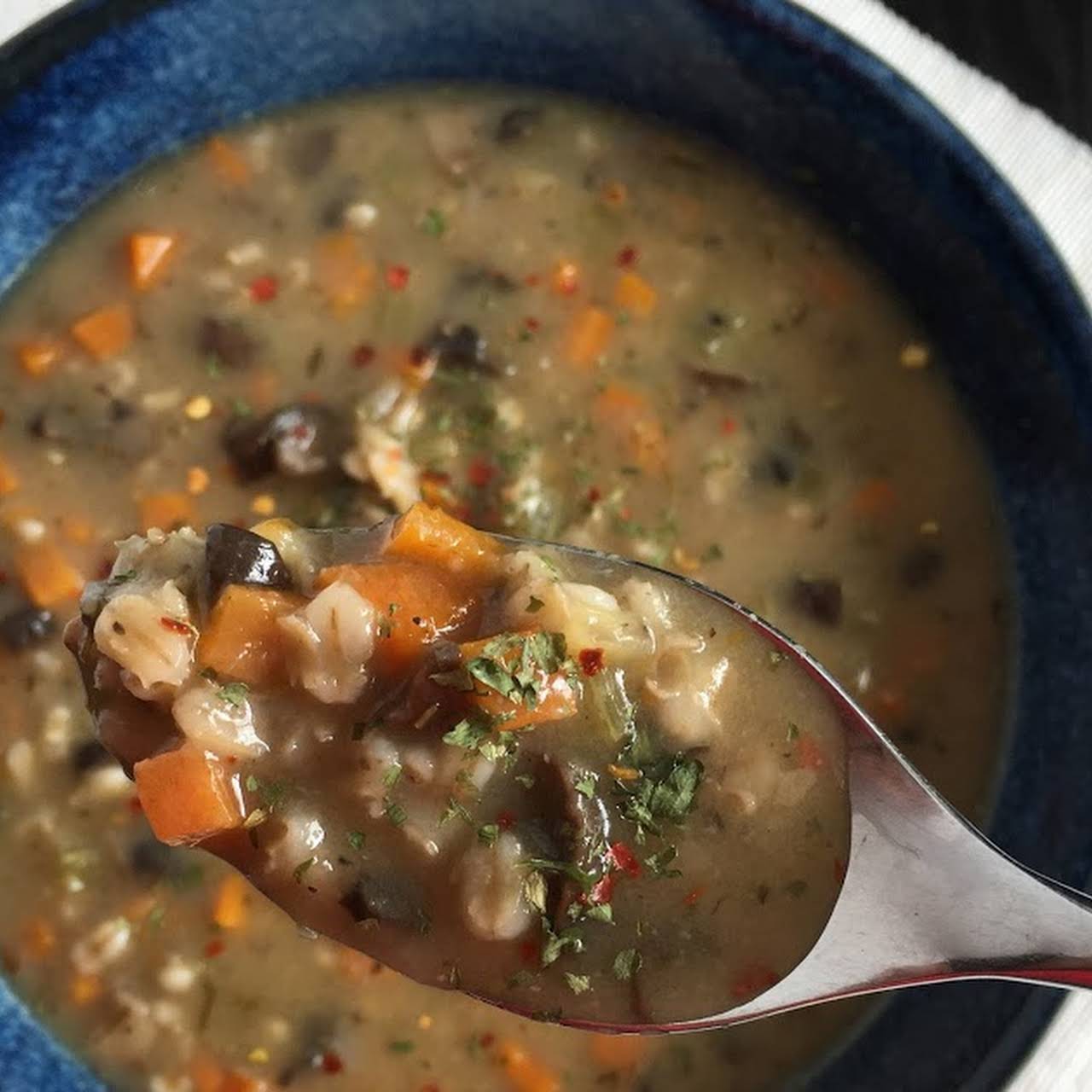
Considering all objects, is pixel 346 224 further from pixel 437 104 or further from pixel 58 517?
pixel 58 517

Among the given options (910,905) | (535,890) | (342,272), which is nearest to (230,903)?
(535,890)

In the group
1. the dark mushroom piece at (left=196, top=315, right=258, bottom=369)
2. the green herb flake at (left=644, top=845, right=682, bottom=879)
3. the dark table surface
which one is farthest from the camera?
the dark table surface

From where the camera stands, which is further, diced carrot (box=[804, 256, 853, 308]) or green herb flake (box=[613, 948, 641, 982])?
diced carrot (box=[804, 256, 853, 308])

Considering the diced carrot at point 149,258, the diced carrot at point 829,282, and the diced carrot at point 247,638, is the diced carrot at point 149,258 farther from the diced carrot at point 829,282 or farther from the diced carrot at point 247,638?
the diced carrot at point 829,282

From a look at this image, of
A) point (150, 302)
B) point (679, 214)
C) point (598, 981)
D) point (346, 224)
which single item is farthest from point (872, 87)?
point (598, 981)

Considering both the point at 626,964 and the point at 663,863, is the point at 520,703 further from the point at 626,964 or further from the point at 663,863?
the point at 626,964

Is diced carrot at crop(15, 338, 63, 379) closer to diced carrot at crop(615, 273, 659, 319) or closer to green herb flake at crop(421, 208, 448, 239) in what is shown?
green herb flake at crop(421, 208, 448, 239)

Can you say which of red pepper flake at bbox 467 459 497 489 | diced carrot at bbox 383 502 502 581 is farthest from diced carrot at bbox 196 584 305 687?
red pepper flake at bbox 467 459 497 489
